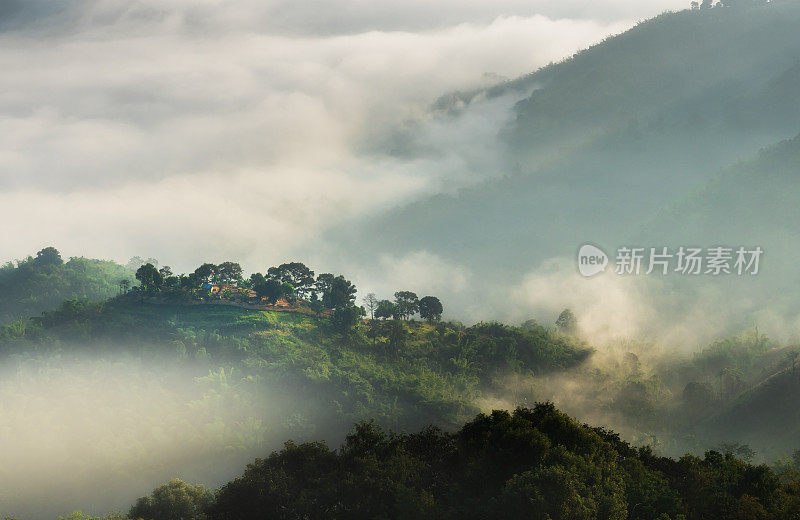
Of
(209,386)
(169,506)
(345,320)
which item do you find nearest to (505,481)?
(169,506)

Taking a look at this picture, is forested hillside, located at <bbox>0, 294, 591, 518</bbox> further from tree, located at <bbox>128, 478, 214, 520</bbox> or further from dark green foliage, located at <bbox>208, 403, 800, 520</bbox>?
dark green foliage, located at <bbox>208, 403, 800, 520</bbox>

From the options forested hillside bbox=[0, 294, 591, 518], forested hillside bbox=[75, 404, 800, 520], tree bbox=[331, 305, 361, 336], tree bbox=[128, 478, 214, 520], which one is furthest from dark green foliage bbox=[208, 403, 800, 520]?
tree bbox=[331, 305, 361, 336]

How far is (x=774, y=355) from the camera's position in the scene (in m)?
200

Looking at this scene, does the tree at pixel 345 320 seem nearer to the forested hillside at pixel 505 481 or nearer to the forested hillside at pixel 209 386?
the forested hillside at pixel 209 386

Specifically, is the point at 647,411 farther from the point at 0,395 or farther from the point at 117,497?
the point at 0,395

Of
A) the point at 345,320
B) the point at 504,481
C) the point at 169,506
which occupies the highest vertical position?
the point at 345,320

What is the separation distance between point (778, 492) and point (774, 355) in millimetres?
166615

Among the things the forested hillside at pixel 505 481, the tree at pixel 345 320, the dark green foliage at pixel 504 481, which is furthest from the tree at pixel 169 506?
the tree at pixel 345 320

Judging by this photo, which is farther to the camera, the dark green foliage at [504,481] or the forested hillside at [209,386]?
the forested hillside at [209,386]

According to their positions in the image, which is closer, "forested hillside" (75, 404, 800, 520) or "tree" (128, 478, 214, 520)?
"forested hillside" (75, 404, 800, 520)

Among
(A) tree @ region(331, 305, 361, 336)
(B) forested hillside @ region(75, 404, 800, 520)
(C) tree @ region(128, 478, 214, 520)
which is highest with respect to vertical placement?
(A) tree @ region(331, 305, 361, 336)

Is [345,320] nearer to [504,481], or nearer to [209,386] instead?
[209,386]

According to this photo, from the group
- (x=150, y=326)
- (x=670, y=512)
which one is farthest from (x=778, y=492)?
(x=150, y=326)

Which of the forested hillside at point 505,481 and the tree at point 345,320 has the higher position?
the tree at point 345,320
